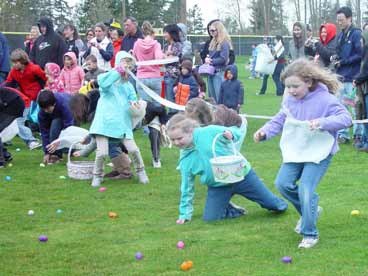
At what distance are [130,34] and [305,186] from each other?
29.3 ft

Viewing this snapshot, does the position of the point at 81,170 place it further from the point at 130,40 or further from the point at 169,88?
the point at 169,88

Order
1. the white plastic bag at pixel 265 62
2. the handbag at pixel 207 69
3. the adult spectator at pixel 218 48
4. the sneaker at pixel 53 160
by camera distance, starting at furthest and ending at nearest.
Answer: the white plastic bag at pixel 265 62
the handbag at pixel 207 69
the adult spectator at pixel 218 48
the sneaker at pixel 53 160

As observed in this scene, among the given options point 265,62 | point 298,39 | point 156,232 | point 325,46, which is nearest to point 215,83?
point 325,46

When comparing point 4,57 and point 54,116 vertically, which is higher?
point 4,57

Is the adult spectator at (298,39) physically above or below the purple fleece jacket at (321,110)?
above

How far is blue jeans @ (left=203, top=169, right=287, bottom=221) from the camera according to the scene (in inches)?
271

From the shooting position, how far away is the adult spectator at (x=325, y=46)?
39.9ft

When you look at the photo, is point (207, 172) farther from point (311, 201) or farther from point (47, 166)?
point (47, 166)

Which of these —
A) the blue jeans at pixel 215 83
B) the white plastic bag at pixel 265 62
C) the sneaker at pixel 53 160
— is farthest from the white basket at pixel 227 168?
the white plastic bag at pixel 265 62

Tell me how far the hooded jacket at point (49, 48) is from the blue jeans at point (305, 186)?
7.98m

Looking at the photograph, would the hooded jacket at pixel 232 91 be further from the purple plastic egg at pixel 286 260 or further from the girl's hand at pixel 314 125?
the purple plastic egg at pixel 286 260

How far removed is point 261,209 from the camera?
7.32 m

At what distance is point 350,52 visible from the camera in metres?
11.5

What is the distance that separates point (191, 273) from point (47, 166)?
5486mm
